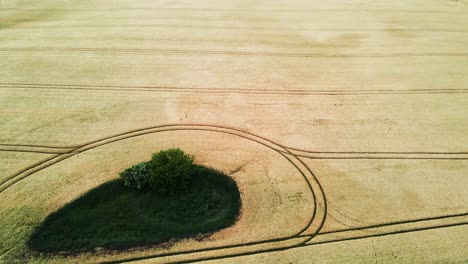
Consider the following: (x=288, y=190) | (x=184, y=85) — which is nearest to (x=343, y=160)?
(x=288, y=190)

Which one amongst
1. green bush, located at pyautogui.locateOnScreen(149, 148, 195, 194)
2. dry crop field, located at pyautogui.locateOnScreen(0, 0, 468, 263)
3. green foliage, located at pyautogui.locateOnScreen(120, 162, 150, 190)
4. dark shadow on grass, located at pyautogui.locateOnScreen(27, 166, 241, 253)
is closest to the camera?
dark shadow on grass, located at pyautogui.locateOnScreen(27, 166, 241, 253)

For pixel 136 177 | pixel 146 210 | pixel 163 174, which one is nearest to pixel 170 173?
pixel 163 174

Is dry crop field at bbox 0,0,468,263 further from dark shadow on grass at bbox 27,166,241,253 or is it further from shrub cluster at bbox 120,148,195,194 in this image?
shrub cluster at bbox 120,148,195,194

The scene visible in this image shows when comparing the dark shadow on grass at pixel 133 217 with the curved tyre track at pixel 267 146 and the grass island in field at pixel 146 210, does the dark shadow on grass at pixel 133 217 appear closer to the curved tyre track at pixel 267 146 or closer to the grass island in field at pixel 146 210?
the grass island in field at pixel 146 210

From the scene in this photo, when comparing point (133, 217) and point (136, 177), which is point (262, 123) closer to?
point (136, 177)

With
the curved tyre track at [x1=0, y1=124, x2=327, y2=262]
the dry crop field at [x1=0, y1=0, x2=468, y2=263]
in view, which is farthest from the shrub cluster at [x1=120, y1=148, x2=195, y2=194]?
the curved tyre track at [x1=0, y1=124, x2=327, y2=262]

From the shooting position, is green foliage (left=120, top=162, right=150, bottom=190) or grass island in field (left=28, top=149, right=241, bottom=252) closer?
grass island in field (left=28, top=149, right=241, bottom=252)

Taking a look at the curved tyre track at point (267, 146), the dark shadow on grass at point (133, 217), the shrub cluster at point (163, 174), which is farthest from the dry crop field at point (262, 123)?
the shrub cluster at point (163, 174)

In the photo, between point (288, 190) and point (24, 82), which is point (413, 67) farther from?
point (24, 82)
